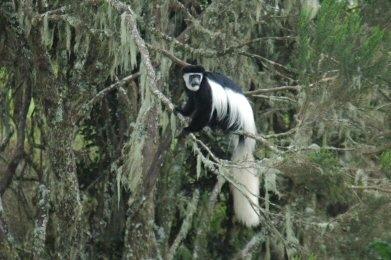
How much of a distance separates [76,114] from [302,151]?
1.58m

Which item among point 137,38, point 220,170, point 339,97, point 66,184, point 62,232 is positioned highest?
point 137,38

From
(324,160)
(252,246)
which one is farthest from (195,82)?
(252,246)

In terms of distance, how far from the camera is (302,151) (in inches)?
138

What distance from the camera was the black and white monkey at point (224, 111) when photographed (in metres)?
4.64

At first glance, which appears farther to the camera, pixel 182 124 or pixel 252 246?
pixel 252 246

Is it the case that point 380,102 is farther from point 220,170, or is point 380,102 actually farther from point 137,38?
point 137,38

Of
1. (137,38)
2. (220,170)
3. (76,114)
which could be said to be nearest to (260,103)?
(76,114)

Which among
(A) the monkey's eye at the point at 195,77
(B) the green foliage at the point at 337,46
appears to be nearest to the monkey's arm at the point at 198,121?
(A) the monkey's eye at the point at 195,77

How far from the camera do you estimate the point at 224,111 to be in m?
4.89

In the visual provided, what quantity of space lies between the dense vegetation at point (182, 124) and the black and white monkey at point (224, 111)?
17cm

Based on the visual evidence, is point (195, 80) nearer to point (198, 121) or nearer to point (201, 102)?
point (201, 102)

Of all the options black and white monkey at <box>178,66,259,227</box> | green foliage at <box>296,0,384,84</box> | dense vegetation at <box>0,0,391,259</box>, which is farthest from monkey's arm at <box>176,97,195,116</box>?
green foliage at <box>296,0,384,84</box>

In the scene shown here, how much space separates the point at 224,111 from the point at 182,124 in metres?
0.52

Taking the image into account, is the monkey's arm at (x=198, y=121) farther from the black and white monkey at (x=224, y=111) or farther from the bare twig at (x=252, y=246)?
the bare twig at (x=252, y=246)
